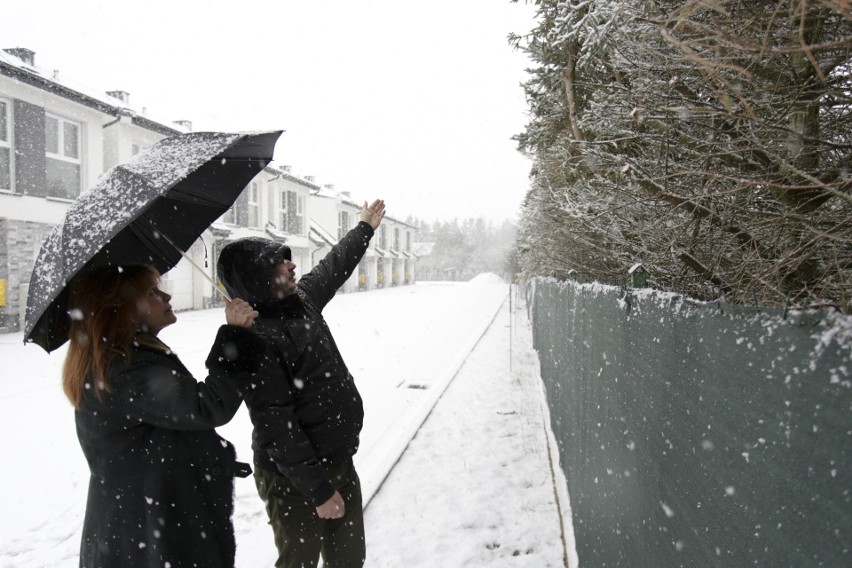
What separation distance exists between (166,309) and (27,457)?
4.69m

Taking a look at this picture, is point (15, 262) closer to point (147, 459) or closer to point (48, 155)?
point (48, 155)

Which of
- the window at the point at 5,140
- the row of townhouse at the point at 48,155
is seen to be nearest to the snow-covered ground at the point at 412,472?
the row of townhouse at the point at 48,155

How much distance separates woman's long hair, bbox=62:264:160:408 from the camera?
6.28 ft

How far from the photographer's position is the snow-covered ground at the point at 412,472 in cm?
381

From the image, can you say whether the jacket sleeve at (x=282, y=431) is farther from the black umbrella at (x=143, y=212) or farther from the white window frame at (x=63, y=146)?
the white window frame at (x=63, y=146)

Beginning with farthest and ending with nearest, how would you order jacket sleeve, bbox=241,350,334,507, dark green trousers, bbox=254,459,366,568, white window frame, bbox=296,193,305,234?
white window frame, bbox=296,193,305,234
dark green trousers, bbox=254,459,366,568
jacket sleeve, bbox=241,350,334,507

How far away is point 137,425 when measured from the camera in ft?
6.34

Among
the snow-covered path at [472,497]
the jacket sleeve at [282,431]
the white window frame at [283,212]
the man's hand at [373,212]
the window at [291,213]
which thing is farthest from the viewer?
the window at [291,213]

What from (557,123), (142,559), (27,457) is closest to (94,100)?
(27,457)

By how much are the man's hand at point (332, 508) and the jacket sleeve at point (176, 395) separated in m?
0.72

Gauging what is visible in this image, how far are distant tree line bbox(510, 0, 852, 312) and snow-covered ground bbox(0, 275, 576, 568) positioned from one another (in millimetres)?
2271

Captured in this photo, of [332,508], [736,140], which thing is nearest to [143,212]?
[332,508]

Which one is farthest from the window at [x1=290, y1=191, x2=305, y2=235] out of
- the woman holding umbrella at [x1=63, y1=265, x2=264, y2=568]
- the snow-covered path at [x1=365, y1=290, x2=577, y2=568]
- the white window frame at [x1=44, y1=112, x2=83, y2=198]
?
the woman holding umbrella at [x1=63, y1=265, x2=264, y2=568]

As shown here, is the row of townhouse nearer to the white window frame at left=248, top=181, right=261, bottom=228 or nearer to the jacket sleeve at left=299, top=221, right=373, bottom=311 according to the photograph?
the white window frame at left=248, top=181, right=261, bottom=228
